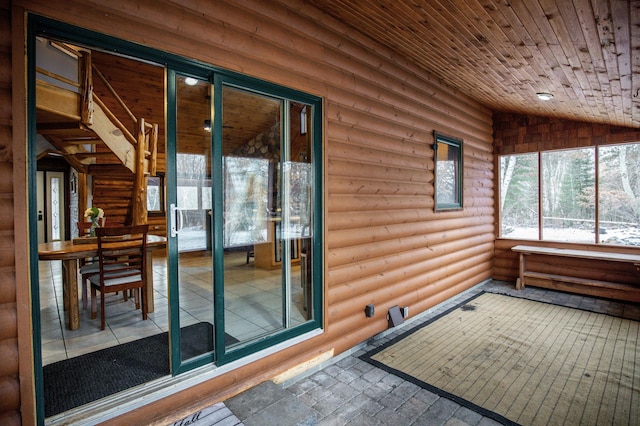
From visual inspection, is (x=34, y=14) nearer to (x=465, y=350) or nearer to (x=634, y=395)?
(x=465, y=350)

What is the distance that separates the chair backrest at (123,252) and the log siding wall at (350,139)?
1.93 metres

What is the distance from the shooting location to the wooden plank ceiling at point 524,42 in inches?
87.5

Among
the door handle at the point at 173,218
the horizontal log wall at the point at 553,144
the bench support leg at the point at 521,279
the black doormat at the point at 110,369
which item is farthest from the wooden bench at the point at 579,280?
the door handle at the point at 173,218

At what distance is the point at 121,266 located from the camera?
354 centimetres

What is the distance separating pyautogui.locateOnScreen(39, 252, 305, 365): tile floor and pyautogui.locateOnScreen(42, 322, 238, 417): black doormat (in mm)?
140

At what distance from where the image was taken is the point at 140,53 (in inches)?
72.7

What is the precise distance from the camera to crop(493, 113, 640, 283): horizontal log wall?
4.77 metres

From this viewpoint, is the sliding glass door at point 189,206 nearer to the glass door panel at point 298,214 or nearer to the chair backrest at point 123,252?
the glass door panel at point 298,214

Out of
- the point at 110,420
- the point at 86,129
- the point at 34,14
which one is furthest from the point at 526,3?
the point at 86,129

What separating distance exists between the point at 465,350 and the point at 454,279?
1782mm

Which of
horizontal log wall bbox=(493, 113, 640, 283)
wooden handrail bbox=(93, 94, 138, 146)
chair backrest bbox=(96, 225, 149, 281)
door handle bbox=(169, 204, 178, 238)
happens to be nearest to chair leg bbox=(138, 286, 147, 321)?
chair backrest bbox=(96, 225, 149, 281)

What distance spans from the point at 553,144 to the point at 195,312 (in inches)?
233

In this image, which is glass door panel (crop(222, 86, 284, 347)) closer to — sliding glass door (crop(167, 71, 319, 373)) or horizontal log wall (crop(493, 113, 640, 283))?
sliding glass door (crop(167, 71, 319, 373))

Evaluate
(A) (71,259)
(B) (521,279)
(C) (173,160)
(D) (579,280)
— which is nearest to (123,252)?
(A) (71,259)
